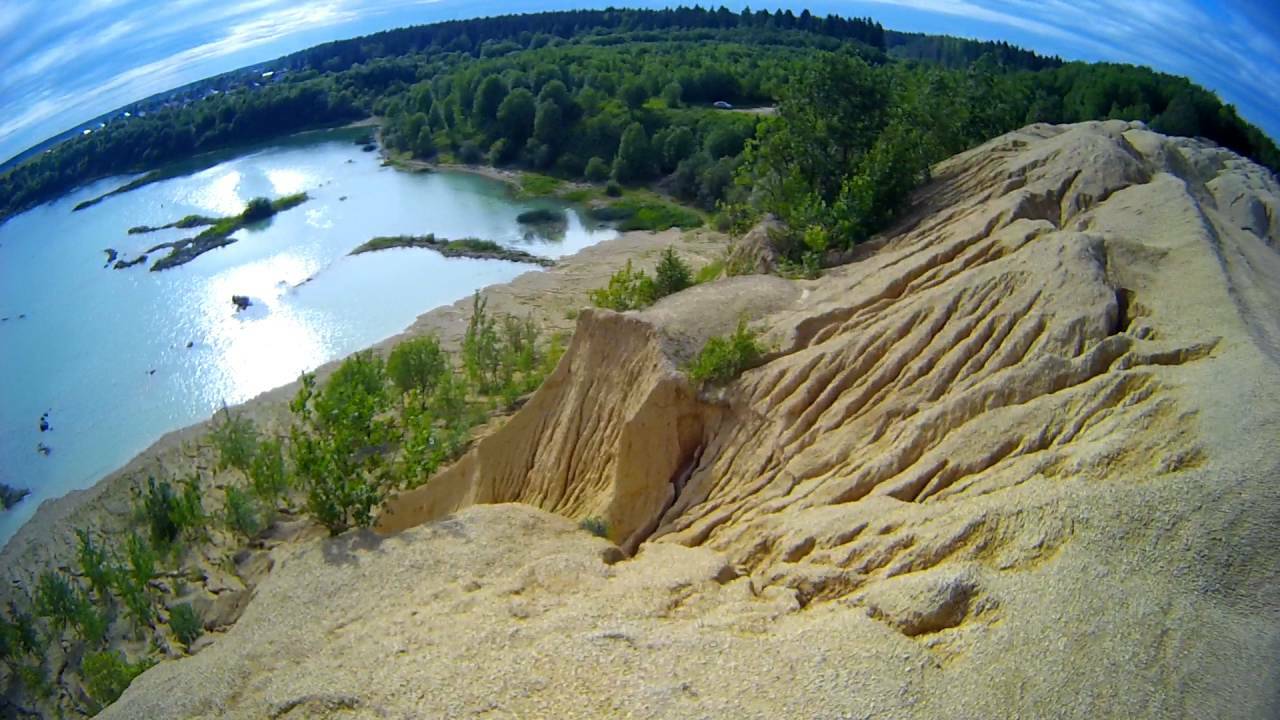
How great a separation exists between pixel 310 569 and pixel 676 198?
43895mm

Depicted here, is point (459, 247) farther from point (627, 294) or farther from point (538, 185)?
point (627, 294)

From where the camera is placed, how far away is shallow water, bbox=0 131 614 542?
105ft

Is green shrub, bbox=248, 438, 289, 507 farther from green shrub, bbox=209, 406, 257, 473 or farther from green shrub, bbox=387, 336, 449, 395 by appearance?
green shrub, bbox=387, 336, 449, 395

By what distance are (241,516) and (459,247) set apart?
89.4 feet

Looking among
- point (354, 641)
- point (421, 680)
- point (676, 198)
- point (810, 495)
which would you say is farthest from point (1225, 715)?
point (676, 198)

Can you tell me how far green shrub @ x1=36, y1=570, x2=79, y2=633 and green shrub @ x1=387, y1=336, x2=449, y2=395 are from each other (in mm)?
9930

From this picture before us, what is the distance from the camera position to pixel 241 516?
20906 millimetres

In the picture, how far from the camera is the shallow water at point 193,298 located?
31.9 m

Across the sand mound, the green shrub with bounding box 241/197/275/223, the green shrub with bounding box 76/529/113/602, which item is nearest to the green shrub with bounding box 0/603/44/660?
the green shrub with bounding box 76/529/113/602

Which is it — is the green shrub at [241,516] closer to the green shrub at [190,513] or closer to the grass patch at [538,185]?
the green shrub at [190,513]

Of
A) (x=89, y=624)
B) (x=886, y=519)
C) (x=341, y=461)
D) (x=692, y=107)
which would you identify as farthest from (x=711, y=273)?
(x=692, y=107)

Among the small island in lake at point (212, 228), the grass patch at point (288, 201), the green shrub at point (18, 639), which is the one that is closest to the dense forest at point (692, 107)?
the small island in lake at point (212, 228)

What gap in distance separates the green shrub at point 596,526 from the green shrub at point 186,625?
7.78 meters

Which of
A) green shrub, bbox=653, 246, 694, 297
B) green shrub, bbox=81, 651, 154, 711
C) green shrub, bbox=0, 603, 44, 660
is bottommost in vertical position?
green shrub, bbox=0, 603, 44, 660
